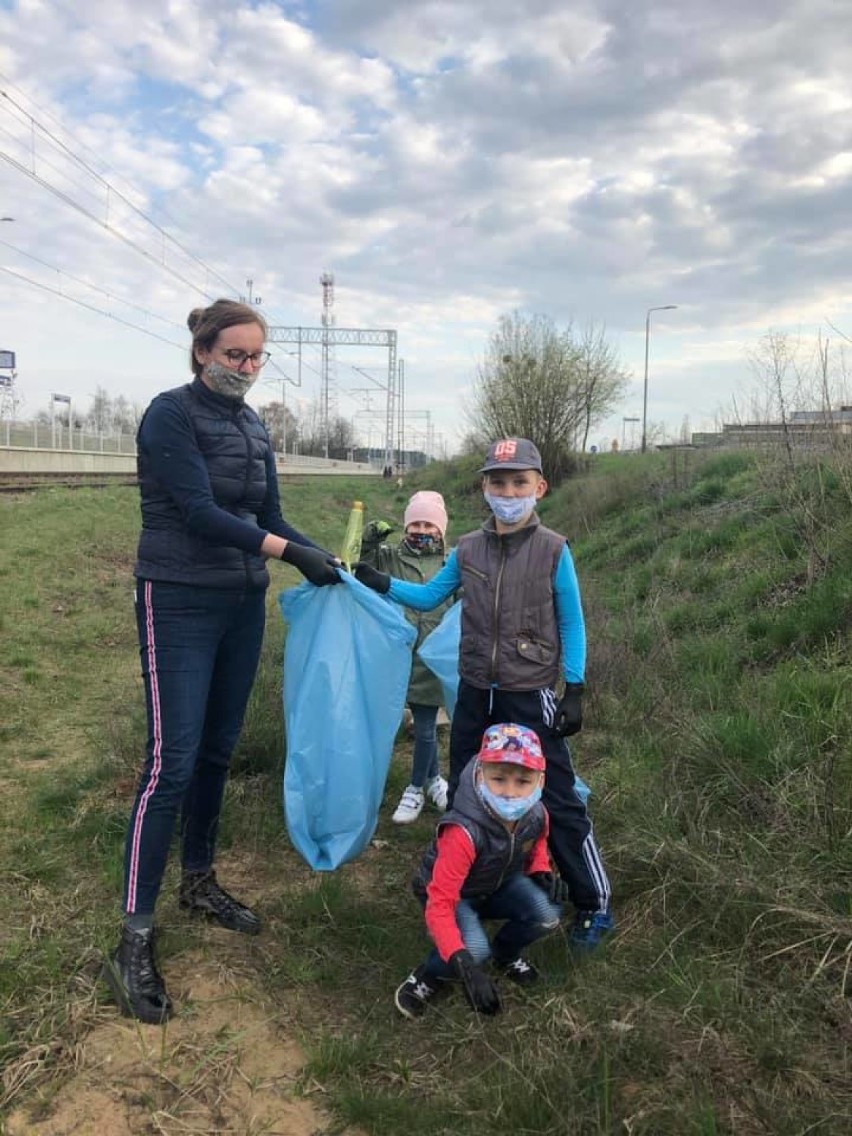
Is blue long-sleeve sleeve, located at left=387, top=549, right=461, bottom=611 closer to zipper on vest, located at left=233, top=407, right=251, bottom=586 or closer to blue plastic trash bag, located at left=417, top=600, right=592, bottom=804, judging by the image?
blue plastic trash bag, located at left=417, top=600, right=592, bottom=804

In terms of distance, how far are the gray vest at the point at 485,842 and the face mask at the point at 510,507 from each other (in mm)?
899

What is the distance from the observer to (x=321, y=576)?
292cm

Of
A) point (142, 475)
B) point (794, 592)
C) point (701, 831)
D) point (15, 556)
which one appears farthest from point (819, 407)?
point (15, 556)

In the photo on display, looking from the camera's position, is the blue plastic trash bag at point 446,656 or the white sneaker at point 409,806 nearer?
the blue plastic trash bag at point 446,656

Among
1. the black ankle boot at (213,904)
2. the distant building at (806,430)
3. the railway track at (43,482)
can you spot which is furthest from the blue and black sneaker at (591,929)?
the railway track at (43,482)

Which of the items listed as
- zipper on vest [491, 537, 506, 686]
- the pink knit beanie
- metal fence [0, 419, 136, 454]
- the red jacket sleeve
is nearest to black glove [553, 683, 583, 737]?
zipper on vest [491, 537, 506, 686]

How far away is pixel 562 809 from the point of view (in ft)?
9.73

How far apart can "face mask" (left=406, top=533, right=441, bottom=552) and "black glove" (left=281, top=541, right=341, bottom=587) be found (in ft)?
4.70

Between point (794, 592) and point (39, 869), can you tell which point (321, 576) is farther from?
point (794, 592)

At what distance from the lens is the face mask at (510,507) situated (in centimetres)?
298

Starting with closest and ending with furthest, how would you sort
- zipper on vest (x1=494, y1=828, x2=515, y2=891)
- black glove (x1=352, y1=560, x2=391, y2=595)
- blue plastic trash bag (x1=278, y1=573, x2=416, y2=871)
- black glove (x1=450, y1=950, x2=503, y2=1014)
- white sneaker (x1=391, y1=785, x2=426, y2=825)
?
1. black glove (x1=450, y1=950, x2=503, y2=1014)
2. zipper on vest (x1=494, y1=828, x2=515, y2=891)
3. blue plastic trash bag (x1=278, y1=573, x2=416, y2=871)
4. black glove (x1=352, y1=560, x2=391, y2=595)
5. white sneaker (x1=391, y1=785, x2=426, y2=825)

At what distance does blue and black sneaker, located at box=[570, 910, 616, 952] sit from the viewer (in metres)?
2.81

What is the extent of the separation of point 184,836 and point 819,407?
533 cm

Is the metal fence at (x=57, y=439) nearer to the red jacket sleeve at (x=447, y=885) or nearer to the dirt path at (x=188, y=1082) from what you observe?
the red jacket sleeve at (x=447, y=885)
